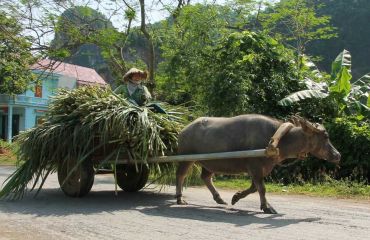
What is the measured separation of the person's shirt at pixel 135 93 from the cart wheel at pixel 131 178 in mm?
1304

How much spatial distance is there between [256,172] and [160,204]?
5.83ft

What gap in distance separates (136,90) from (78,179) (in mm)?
1832

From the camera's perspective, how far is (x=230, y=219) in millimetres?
6504

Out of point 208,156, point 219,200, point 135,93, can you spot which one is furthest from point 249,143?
point 135,93

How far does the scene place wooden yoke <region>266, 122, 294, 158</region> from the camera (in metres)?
6.48

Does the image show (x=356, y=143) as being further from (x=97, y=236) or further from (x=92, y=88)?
(x=97, y=236)

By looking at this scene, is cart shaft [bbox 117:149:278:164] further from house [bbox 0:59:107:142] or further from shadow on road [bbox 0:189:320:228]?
house [bbox 0:59:107:142]

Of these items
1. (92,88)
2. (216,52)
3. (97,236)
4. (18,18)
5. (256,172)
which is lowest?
(97,236)

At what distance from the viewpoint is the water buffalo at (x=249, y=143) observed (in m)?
7.11

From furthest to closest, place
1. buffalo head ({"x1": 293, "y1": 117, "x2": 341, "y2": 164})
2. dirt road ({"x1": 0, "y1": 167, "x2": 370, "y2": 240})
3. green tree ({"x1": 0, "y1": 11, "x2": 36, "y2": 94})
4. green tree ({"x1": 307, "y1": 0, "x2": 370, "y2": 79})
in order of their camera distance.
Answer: green tree ({"x1": 307, "y1": 0, "x2": 370, "y2": 79}), green tree ({"x1": 0, "y1": 11, "x2": 36, "y2": 94}), buffalo head ({"x1": 293, "y1": 117, "x2": 341, "y2": 164}), dirt road ({"x1": 0, "y1": 167, "x2": 370, "y2": 240})

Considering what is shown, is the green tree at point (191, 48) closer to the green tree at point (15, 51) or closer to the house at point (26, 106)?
the green tree at point (15, 51)

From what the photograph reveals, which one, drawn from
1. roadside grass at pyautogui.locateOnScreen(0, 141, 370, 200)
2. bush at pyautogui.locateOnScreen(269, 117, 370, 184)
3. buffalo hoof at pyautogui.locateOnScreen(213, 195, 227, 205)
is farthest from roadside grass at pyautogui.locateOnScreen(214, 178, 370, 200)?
buffalo hoof at pyautogui.locateOnScreen(213, 195, 227, 205)

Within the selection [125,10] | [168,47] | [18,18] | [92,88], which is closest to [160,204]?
[92,88]

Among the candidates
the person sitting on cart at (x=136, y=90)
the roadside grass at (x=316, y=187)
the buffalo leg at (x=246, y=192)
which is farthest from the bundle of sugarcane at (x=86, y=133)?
the buffalo leg at (x=246, y=192)
